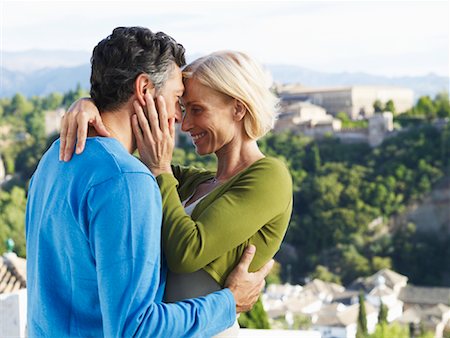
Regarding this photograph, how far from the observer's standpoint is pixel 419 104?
103 feet

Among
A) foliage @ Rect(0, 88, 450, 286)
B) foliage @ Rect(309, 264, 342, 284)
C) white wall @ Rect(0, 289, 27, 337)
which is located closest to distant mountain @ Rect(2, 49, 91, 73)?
foliage @ Rect(0, 88, 450, 286)

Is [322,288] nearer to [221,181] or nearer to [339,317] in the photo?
[339,317]

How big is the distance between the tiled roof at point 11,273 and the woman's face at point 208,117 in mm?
3317

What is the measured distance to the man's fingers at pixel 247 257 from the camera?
0.93 meters

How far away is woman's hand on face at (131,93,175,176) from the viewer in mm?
889

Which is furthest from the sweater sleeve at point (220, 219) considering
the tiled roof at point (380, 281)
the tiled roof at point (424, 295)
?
the tiled roof at point (424, 295)

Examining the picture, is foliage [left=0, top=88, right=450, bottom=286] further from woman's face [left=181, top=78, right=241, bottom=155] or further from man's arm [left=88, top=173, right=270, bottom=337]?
man's arm [left=88, top=173, right=270, bottom=337]

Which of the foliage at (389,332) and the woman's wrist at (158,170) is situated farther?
the foliage at (389,332)

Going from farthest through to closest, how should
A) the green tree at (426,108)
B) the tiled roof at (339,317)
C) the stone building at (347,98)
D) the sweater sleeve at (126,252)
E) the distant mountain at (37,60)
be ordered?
the distant mountain at (37,60)
the stone building at (347,98)
the green tree at (426,108)
the tiled roof at (339,317)
the sweater sleeve at (126,252)

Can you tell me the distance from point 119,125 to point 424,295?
2314 centimetres

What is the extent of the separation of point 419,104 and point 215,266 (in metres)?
→ 31.7

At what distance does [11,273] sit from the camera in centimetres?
440

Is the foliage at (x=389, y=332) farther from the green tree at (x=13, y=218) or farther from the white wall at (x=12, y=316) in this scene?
the white wall at (x=12, y=316)

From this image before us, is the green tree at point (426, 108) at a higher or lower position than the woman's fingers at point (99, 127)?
lower
